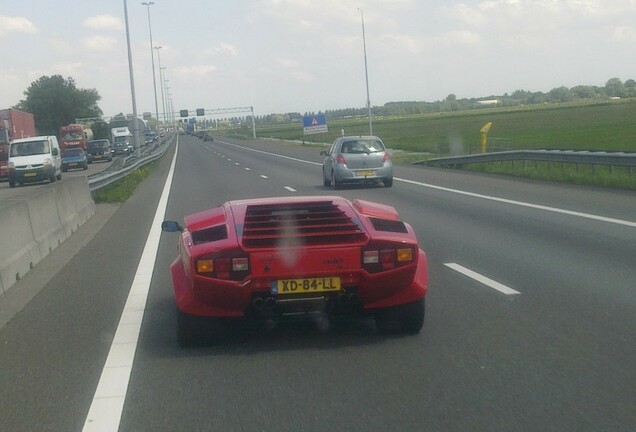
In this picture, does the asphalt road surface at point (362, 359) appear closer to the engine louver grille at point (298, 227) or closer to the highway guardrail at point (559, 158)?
the engine louver grille at point (298, 227)

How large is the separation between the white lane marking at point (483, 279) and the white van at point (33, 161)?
36.9 meters

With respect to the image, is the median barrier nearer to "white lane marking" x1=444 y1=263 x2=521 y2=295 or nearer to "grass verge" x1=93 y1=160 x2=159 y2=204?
"white lane marking" x1=444 y1=263 x2=521 y2=295

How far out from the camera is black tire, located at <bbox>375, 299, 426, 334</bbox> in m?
7.55

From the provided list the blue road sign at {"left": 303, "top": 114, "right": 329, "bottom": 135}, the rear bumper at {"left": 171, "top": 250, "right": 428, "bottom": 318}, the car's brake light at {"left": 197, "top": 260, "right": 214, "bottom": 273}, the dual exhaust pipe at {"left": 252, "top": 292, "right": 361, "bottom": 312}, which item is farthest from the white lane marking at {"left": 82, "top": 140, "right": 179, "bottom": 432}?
the blue road sign at {"left": 303, "top": 114, "right": 329, "bottom": 135}

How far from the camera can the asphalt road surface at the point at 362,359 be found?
18.6 ft

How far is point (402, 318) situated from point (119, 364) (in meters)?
2.27

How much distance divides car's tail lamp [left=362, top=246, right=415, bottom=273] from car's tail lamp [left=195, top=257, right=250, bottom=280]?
916 millimetres

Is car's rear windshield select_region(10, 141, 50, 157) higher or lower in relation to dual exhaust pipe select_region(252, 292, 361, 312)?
higher

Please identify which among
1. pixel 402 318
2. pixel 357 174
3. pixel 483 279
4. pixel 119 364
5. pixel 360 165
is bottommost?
pixel 483 279

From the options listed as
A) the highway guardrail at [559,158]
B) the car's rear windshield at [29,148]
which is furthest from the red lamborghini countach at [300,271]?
the car's rear windshield at [29,148]

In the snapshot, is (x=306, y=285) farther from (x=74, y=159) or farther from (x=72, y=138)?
(x=72, y=138)

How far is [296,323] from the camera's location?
8469 millimetres

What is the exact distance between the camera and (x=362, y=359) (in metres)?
7.06

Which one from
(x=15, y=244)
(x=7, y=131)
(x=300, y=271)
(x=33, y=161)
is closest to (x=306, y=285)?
(x=300, y=271)
